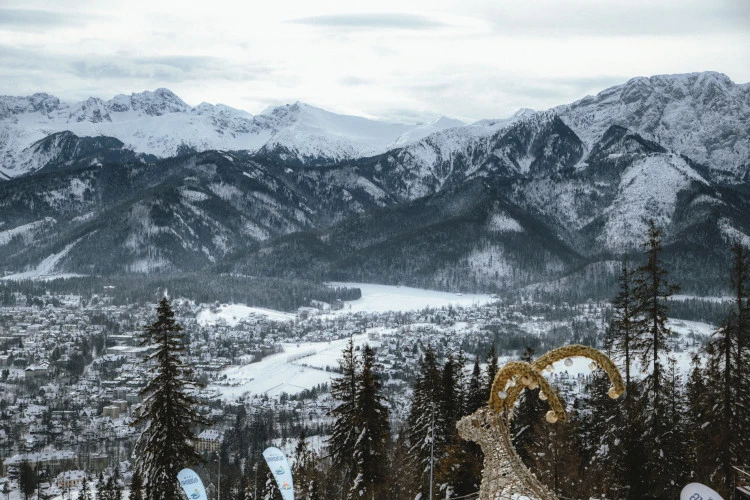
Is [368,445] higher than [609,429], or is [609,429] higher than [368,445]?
[609,429]

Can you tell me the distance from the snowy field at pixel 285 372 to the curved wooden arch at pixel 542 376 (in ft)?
304

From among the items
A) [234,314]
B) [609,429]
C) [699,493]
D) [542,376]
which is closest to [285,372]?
[234,314]

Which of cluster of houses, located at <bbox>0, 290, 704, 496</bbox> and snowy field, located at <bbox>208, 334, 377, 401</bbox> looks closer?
cluster of houses, located at <bbox>0, 290, 704, 496</bbox>

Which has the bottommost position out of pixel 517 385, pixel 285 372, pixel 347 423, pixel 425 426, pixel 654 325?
pixel 285 372

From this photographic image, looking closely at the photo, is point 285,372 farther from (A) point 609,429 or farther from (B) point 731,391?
(B) point 731,391

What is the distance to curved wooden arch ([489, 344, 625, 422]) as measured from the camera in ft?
42.1

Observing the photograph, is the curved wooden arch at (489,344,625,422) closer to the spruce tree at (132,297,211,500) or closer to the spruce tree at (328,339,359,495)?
the spruce tree at (132,297,211,500)

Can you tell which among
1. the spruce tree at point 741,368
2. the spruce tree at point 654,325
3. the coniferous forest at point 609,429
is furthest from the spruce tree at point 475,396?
the spruce tree at point 741,368

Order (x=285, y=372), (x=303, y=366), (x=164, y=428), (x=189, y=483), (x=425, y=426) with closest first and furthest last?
(x=189, y=483)
(x=164, y=428)
(x=425, y=426)
(x=285, y=372)
(x=303, y=366)

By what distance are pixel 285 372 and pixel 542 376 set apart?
117m

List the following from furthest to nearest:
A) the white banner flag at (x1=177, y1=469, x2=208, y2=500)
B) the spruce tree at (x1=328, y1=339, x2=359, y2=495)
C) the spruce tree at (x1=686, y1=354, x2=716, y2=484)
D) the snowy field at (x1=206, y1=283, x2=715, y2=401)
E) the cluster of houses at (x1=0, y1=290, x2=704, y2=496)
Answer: the snowy field at (x1=206, y1=283, x2=715, y2=401) < the cluster of houses at (x1=0, y1=290, x2=704, y2=496) < the spruce tree at (x1=328, y1=339, x2=359, y2=495) < the spruce tree at (x1=686, y1=354, x2=716, y2=484) < the white banner flag at (x1=177, y1=469, x2=208, y2=500)

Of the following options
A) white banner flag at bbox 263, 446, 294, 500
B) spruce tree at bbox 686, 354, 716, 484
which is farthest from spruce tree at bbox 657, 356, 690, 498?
white banner flag at bbox 263, 446, 294, 500

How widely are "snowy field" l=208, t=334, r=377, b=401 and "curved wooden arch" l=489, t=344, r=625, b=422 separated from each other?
92.8 metres

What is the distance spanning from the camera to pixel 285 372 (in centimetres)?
12756
